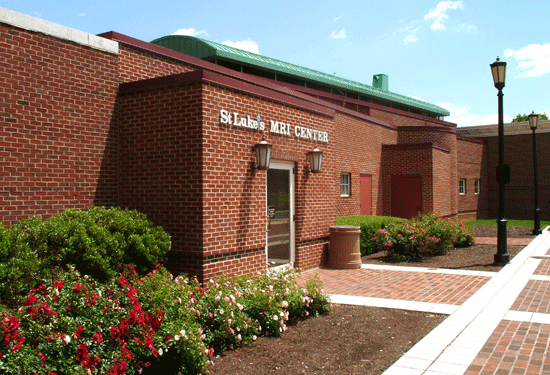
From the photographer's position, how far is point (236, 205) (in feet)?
28.7

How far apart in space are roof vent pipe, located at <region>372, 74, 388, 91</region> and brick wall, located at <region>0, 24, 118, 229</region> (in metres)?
37.9

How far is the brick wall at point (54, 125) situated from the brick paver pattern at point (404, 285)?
4.82 meters

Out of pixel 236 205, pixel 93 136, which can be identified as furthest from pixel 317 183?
pixel 93 136

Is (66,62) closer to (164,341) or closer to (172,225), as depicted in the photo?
(172,225)

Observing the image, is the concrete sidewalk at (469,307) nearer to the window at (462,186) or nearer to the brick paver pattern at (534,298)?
the brick paver pattern at (534,298)

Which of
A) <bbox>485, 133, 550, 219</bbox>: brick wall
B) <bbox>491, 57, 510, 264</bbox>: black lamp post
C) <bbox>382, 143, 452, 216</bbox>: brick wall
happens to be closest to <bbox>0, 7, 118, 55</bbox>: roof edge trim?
<bbox>491, 57, 510, 264</bbox>: black lamp post

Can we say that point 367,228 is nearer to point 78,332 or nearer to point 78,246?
point 78,246

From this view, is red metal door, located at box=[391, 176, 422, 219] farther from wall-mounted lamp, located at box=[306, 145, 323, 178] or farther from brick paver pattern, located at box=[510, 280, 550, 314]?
brick paver pattern, located at box=[510, 280, 550, 314]

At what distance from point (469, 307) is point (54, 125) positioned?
744 centimetres

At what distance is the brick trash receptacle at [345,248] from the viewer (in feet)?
37.0

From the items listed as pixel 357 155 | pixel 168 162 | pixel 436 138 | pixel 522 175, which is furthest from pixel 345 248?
pixel 522 175

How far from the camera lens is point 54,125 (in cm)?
789

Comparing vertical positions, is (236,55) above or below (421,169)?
above

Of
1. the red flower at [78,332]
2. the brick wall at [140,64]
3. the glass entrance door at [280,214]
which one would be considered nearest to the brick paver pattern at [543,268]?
the glass entrance door at [280,214]
